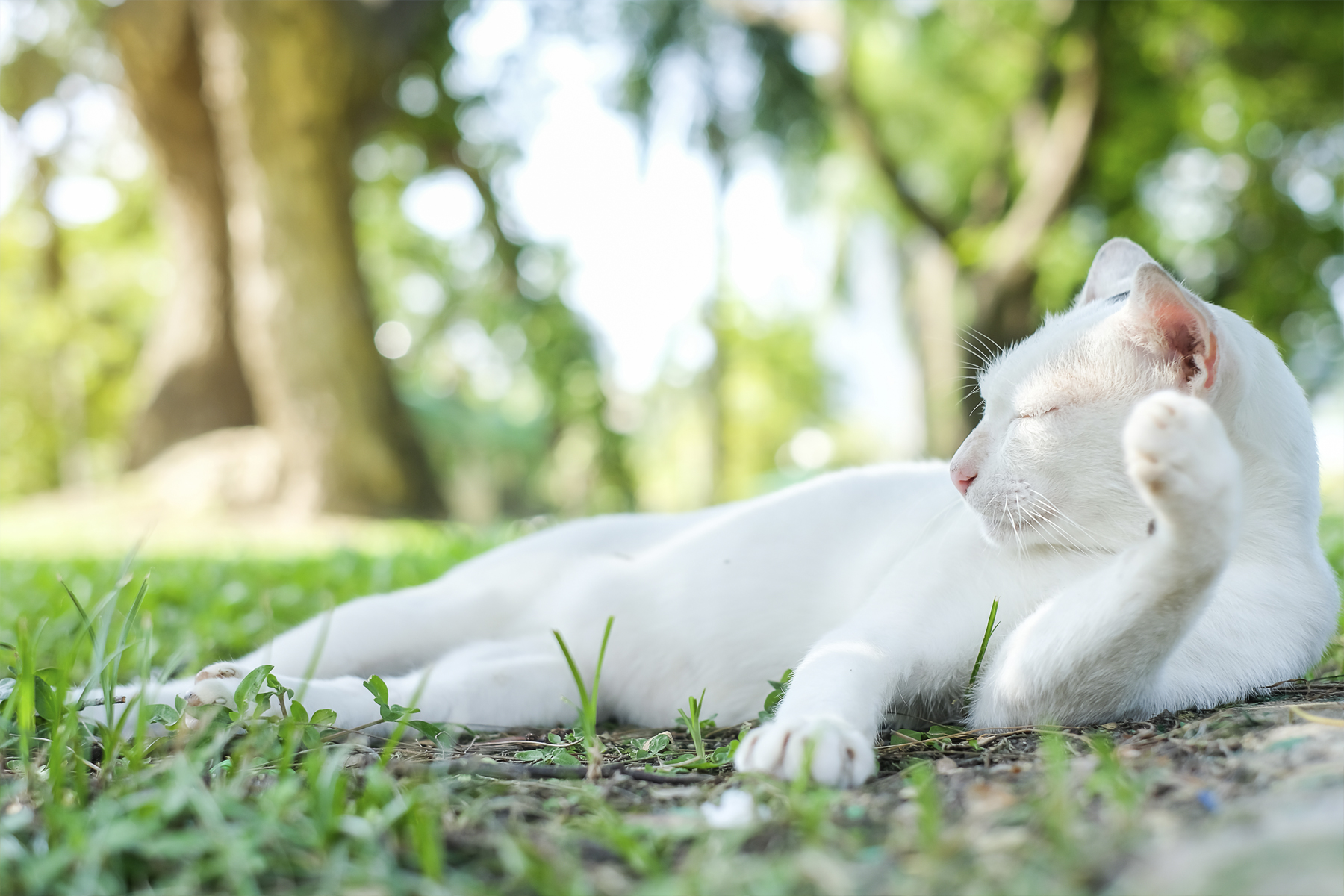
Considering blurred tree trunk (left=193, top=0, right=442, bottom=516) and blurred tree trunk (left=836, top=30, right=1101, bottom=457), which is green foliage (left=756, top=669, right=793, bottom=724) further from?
blurred tree trunk (left=193, top=0, right=442, bottom=516)

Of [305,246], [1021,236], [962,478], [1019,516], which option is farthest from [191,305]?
[1019,516]

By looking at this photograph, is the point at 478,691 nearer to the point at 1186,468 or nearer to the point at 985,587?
the point at 985,587

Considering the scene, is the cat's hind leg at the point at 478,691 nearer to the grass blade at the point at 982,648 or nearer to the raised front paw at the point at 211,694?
the raised front paw at the point at 211,694

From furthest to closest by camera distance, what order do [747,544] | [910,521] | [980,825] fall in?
[747,544], [910,521], [980,825]

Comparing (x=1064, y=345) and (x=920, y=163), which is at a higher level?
(x=920, y=163)

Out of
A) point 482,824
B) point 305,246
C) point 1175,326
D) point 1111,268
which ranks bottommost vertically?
point 482,824

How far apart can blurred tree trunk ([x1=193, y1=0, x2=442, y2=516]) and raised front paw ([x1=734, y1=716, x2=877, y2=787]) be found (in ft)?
27.8

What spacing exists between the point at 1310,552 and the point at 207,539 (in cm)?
800

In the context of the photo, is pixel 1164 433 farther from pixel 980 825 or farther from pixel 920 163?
pixel 920 163

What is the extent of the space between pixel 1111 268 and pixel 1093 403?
65cm

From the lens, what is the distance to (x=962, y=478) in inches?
69.9

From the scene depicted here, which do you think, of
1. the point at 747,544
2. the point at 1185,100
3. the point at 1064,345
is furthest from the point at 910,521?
the point at 1185,100

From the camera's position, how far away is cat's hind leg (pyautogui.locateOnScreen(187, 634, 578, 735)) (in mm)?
1964

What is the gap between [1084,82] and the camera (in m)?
9.62
